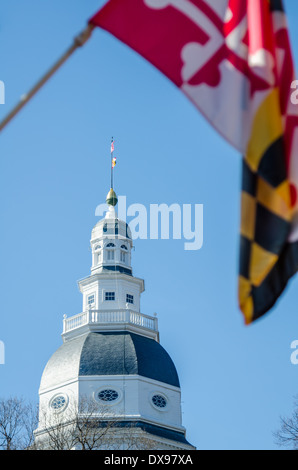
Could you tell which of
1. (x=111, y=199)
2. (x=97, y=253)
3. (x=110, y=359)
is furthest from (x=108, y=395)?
(x=111, y=199)

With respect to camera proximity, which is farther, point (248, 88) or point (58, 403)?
point (58, 403)

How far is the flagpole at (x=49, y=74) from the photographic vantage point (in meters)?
11.9

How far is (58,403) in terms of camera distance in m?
57.3

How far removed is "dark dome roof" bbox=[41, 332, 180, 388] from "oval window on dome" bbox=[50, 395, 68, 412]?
3.74 ft

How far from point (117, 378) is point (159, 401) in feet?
10.5

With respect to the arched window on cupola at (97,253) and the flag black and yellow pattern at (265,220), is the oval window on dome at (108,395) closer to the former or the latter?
the arched window on cupola at (97,253)

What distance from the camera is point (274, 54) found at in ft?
39.9

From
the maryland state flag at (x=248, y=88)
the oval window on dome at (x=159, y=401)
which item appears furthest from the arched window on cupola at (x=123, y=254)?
the maryland state flag at (x=248, y=88)

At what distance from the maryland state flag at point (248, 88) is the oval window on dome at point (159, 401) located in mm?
47177

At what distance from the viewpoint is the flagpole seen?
11930 millimetres

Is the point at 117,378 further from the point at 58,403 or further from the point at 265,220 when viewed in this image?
the point at 265,220

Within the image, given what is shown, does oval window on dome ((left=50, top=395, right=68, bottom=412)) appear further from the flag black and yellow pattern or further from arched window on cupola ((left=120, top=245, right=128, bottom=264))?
the flag black and yellow pattern
